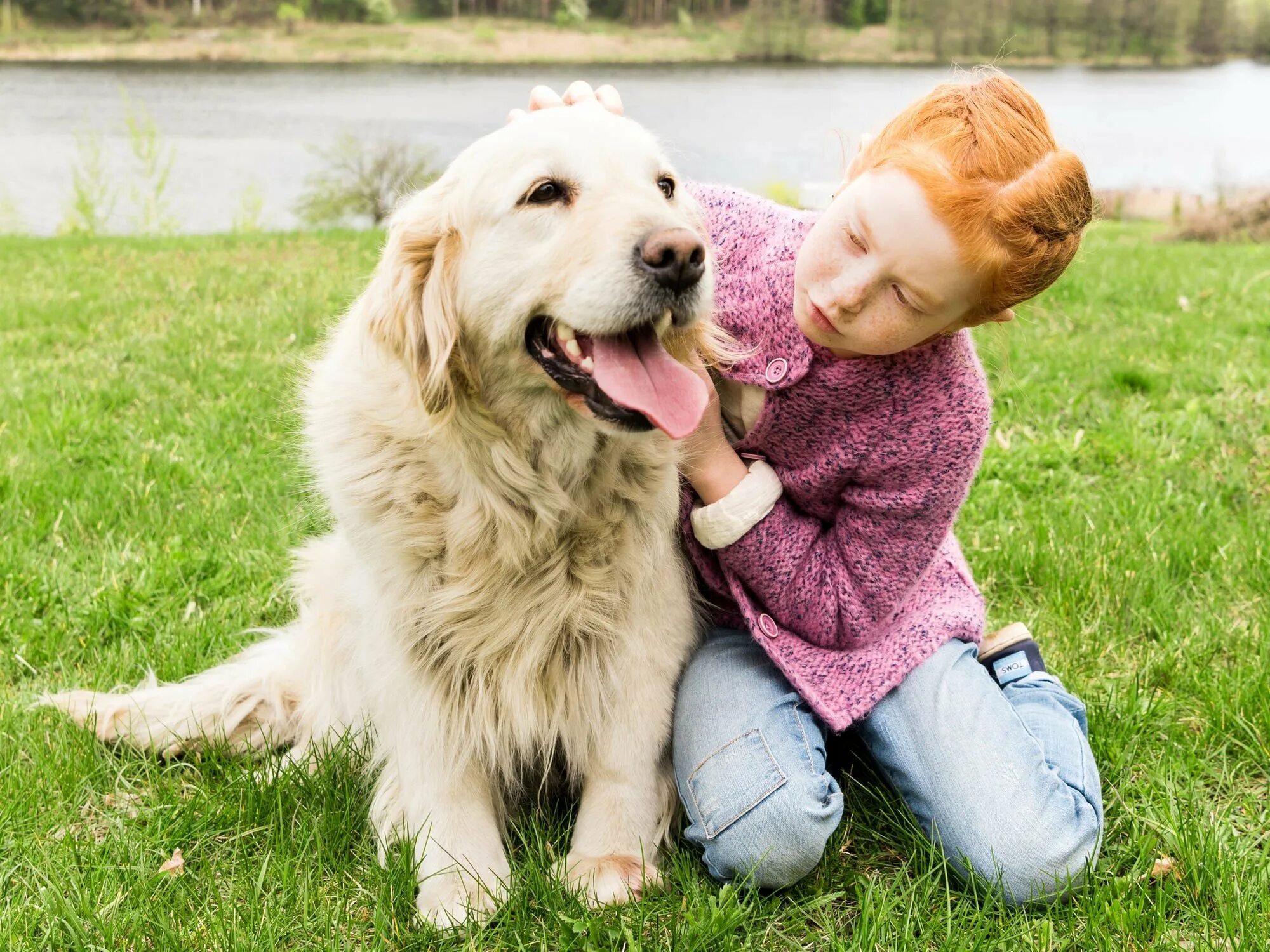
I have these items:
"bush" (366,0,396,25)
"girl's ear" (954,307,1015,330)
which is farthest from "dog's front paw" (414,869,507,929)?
"bush" (366,0,396,25)

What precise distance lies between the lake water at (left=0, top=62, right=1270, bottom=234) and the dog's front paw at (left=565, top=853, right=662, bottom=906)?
1403cm

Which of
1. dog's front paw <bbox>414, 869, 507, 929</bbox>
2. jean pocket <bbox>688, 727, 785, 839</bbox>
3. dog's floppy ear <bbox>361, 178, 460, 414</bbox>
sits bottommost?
dog's front paw <bbox>414, 869, 507, 929</bbox>

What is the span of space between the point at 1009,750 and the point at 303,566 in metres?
1.82

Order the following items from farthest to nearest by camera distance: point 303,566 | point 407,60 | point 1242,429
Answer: point 407,60
point 1242,429
point 303,566

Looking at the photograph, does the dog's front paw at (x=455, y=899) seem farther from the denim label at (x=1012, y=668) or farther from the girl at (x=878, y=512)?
the denim label at (x=1012, y=668)

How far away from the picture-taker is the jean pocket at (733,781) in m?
2.15

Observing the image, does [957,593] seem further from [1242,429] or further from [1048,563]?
[1242,429]

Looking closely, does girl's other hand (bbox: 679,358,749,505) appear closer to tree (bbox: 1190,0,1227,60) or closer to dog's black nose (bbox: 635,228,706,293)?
dog's black nose (bbox: 635,228,706,293)

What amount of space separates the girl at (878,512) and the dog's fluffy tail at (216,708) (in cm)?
102

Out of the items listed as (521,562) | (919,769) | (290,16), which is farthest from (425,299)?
(290,16)

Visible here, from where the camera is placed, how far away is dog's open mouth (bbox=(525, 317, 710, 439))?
1.91 metres

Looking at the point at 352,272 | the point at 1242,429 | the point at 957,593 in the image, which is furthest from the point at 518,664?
the point at 352,272

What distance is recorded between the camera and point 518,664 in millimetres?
2182

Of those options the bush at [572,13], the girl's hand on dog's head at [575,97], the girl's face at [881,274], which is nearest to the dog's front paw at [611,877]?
the girl's face at [881,274]
